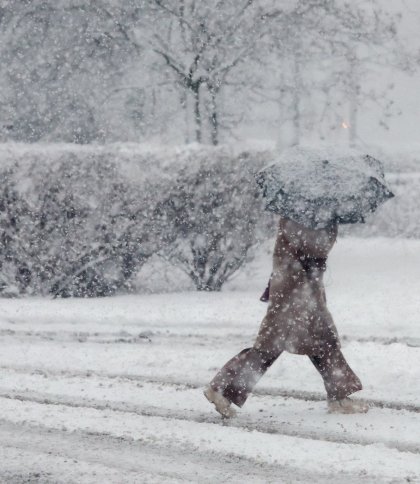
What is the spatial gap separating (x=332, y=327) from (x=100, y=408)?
1.67 metres

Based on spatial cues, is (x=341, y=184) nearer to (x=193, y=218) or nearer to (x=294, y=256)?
(x=294, y=256)

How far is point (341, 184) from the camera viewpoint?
630 cm

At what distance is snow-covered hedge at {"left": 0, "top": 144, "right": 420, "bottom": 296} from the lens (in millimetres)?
12133

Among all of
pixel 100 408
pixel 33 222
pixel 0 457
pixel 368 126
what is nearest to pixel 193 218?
pixel 33 222

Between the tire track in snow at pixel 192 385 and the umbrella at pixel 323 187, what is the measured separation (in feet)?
4.42

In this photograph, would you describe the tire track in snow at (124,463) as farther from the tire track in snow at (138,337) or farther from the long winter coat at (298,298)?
the tire track in snow at (138,337)

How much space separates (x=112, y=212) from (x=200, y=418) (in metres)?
6.01

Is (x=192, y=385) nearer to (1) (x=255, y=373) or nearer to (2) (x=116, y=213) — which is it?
(1) (x=255, y=373)

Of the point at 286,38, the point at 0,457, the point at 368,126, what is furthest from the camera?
the point at 368,126

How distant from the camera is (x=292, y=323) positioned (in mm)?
6320

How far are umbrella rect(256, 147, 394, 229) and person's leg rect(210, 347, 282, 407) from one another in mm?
891

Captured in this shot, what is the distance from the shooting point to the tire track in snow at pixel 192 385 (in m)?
6.79

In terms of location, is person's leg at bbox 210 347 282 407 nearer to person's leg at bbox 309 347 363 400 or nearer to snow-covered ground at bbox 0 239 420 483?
snow-covered ground at bbox 0 239 420 483

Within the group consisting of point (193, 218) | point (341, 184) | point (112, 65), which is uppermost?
point (112, 65)
